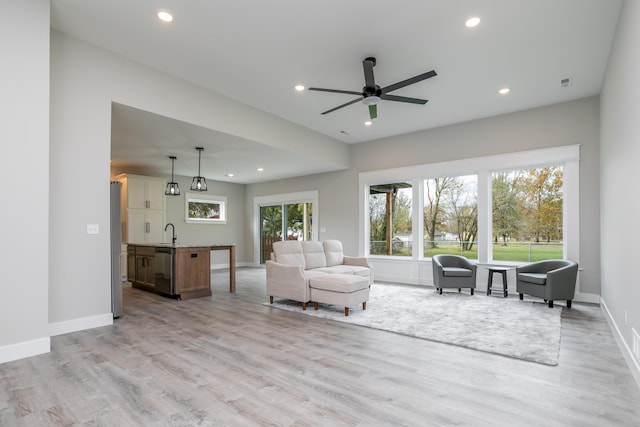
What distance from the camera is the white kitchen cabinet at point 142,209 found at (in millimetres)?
7613

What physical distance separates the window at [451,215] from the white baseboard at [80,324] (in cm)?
569

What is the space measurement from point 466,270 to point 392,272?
73.6 inches

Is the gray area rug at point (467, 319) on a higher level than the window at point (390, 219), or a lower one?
lower

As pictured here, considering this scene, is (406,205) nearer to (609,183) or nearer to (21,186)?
(609,183)

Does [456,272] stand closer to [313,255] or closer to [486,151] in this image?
[486,151]

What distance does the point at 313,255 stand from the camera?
5.88m

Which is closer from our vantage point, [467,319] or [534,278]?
[467,319]

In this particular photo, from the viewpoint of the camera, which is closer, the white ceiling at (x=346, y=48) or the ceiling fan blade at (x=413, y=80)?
the white ceiling at (x=346, y=48)

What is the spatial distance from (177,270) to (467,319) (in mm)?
4302

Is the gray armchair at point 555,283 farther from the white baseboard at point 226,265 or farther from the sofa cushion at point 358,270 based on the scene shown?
the white baseboard at point 226,265

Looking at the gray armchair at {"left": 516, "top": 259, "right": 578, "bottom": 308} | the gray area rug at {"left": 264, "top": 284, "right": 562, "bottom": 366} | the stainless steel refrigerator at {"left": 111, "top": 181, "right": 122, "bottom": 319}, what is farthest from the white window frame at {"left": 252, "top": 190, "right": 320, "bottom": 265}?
the stainless steel refrigerator at {"left": 111, "top": 181, "right": 122, "bottom": 319}

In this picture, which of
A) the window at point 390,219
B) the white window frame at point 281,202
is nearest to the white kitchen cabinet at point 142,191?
the white window frame at point 281,202

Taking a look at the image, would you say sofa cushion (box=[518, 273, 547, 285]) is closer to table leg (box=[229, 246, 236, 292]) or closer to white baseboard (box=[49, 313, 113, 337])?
table leg (box=[229, 246, 236, 292])

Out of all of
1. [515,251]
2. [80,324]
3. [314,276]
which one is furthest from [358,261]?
[80,324]
